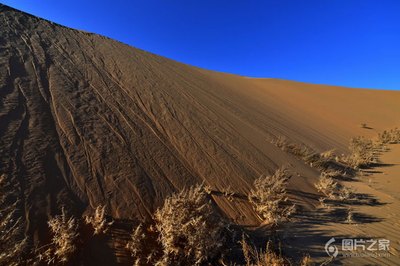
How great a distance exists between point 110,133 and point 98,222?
7.24ft

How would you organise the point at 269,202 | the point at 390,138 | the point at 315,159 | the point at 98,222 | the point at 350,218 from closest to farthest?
1. the point at 98,222
2. the point at 269,202
3. the point at 350,218
4. the point at 315,159
5. the point at 390,138

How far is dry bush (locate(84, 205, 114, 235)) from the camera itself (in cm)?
317

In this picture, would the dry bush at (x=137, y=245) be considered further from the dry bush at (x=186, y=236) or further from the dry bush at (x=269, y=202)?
the dry bush at (x=269, y=202)

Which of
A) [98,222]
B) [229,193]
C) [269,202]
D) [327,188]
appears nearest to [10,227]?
[98,222]

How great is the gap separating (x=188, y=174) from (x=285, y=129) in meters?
6.69

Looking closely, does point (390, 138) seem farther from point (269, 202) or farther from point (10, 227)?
point (10, 227)

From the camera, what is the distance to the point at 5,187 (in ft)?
10.6

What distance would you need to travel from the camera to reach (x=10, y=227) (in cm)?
282

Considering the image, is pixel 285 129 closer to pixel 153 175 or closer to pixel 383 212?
pixel 383 212

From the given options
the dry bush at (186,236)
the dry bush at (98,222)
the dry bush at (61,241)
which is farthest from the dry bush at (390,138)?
the dry bush at (61,241)

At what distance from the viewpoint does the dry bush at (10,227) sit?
255 centimetres

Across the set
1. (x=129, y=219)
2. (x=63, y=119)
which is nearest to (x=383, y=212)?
(x=129, y=219)

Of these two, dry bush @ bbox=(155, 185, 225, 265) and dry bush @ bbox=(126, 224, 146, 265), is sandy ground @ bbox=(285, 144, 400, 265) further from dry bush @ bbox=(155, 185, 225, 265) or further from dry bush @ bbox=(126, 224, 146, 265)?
dry bush @ bbox=(126, 224, 146, 265)

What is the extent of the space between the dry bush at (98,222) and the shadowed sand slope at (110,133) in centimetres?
21
